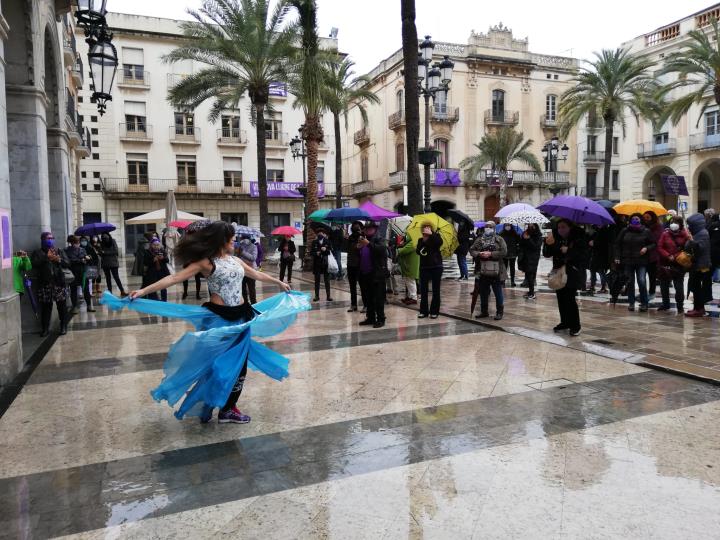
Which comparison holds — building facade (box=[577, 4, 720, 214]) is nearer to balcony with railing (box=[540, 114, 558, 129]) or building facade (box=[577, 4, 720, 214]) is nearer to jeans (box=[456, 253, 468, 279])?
balcony with railing (box=[540, 114, 558, 129])

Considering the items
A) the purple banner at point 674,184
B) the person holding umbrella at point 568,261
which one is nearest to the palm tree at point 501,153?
the purple banner at point 674,184

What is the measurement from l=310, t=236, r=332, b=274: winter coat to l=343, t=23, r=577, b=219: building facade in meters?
27.9

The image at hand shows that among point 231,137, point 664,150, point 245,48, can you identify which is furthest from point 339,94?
point 664,150

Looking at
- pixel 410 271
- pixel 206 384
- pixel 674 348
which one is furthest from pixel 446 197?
pixel 206 384

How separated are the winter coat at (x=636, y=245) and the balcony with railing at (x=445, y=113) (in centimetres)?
3098

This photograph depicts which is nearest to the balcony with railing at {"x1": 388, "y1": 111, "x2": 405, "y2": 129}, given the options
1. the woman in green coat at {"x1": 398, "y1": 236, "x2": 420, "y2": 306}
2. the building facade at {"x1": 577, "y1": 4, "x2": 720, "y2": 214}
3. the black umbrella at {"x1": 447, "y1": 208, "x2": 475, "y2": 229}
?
the building facade at {"x1": 577, "y1": 4, "x2": 720, "y2": 214}

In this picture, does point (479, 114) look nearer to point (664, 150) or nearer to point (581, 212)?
point (664, 150)

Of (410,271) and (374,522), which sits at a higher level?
(410,271)

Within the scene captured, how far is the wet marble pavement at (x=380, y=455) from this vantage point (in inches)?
116

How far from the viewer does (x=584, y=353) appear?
6.64m

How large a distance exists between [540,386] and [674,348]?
8.31 ft

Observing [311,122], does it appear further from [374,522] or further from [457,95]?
[457,95]

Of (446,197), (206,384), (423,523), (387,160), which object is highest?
(387,160)

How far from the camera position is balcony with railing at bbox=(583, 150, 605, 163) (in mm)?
43025
